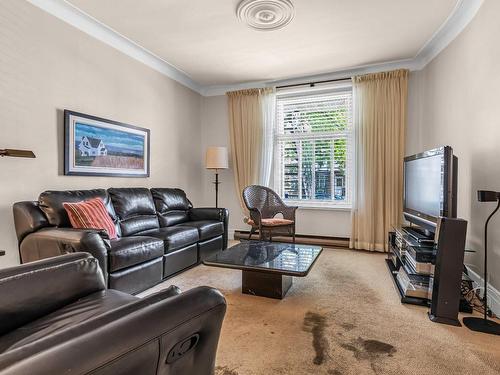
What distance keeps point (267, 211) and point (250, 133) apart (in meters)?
1.38

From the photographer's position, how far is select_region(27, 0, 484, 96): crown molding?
Result: 2789 millimetres

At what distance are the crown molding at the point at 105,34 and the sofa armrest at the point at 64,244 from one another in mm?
2102

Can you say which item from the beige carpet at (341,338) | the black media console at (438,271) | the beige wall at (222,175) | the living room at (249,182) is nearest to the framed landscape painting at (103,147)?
the living room at (249,182)

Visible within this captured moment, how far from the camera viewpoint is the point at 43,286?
129 centimetres

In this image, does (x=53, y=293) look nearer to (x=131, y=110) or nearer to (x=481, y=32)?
(x=131, y=110)

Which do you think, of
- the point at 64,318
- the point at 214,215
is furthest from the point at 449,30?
the point at 64,318

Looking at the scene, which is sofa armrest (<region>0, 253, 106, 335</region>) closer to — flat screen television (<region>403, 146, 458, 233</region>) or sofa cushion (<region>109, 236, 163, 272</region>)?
sofa cushion (<region>109, 236, 163, 272</region>)

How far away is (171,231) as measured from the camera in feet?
10.3

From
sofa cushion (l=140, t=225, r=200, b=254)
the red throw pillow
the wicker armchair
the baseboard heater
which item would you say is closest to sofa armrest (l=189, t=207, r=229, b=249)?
the wicker armchair

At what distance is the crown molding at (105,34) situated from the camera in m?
2.77

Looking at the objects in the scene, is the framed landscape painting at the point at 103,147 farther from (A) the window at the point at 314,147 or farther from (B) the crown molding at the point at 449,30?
(B) the crown molding at the point at 449,30

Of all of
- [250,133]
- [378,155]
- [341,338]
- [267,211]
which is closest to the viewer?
[341,338]

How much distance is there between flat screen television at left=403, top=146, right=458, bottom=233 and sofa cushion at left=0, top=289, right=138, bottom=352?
2.37 m

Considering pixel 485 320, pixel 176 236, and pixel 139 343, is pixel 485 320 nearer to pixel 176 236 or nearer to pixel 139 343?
pixel 139 343
